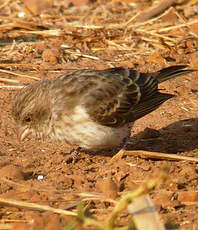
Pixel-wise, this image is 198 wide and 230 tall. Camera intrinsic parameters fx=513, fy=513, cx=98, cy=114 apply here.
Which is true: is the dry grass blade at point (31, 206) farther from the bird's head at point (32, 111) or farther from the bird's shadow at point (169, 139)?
the bird's shadow at point (169, 139)

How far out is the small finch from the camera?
568 centimetres

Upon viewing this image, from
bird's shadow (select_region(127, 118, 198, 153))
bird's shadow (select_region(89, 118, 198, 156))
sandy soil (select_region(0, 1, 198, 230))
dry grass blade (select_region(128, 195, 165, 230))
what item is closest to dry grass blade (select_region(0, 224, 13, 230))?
sandy soil (select_region(0, 1, 198, 230))

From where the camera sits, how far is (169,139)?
6.70 metres

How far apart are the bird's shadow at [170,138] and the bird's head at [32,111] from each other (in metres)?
1.27

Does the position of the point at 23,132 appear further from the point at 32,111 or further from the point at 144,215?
the point at 144,215

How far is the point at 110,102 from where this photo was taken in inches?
240

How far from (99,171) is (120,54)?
11.3 feet

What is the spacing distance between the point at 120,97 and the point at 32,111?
3.69 ft

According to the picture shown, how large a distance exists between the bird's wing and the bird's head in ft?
1.56

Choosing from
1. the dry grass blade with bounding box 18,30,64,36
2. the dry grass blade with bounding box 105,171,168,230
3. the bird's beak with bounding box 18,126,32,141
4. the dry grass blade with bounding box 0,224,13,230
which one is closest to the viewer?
the dry grass blade with bounding box 105,171,168,230

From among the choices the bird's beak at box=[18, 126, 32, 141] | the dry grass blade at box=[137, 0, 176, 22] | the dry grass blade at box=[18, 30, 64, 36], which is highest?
the dry grass blade at box=[137, 0, 176, 22]

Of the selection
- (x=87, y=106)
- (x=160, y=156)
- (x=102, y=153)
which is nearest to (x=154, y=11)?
(x=102, y=153)

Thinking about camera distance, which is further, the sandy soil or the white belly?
the white belly

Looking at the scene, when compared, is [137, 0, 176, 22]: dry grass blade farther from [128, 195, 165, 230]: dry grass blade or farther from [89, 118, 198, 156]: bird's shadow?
[128, 195, 165, 230]: dry grass blade
